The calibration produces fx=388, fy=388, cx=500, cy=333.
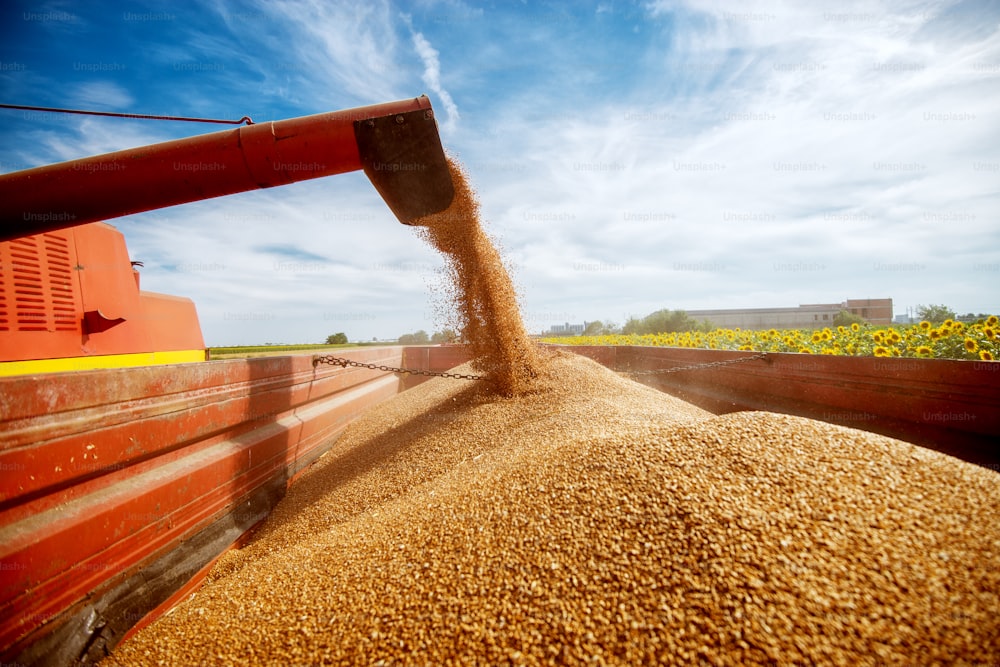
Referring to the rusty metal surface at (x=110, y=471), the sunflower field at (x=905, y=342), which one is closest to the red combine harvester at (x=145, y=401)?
the rusty metal surface at (x=110, y=471)

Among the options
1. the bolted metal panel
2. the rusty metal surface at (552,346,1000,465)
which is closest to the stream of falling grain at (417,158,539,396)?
the bolted metal panel

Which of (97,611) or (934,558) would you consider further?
(97,611)

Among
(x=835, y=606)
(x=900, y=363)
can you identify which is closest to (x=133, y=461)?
(x=835, y=606)

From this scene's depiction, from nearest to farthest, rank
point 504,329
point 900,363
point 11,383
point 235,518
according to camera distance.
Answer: point 11,383 → point 235,518 → point 900,363 → point 504,329

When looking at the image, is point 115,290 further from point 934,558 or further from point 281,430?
point 934,558

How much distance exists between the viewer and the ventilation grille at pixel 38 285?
222cm

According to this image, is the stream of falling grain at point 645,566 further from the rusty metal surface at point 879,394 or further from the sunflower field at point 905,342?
the sunflower field at point 905,342

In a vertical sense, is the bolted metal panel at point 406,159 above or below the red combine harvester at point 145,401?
above

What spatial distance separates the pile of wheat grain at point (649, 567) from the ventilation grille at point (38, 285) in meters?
1.87

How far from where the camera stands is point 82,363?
2553mm

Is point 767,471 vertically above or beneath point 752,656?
above

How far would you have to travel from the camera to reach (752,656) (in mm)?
1076

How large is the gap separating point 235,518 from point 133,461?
0.79m

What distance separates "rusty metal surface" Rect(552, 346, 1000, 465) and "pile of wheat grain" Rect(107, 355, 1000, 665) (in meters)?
1.78
